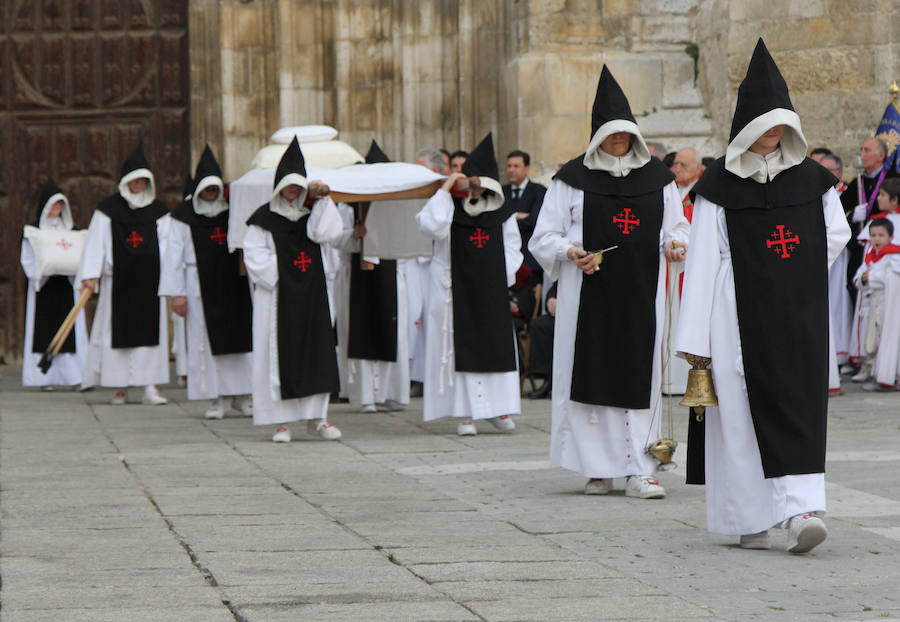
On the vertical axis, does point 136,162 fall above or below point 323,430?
above

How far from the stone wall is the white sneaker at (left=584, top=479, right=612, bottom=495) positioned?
7.27 metres

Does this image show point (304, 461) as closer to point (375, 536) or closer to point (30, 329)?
point (375, 536)

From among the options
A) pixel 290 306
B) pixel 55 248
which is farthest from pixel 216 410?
pixel 55 248

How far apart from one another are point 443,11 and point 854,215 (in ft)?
16.1

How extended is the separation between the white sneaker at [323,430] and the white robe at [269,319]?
0.09 meters

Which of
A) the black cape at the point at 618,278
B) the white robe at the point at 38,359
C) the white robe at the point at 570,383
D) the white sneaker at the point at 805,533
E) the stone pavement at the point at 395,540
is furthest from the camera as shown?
the white robe at the point at 38,359

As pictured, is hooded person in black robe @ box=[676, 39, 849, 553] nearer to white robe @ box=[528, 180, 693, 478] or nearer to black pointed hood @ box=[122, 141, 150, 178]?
white robe @ box=[528, 180, 693, 478]

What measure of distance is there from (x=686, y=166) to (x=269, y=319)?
3.17 m

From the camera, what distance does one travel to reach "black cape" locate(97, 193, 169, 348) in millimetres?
13016

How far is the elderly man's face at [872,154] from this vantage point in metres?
12.5

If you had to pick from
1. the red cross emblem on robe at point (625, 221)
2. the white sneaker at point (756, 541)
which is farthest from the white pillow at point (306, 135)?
the white sneaker at point (756, 541)

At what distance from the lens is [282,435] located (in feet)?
32.1

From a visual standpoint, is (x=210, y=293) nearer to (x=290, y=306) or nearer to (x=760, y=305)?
(x=290, y=306)

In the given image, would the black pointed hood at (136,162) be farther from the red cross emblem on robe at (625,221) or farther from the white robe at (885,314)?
the red cross emblem on robe at (625,221)
